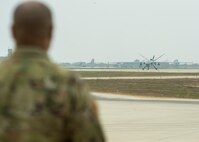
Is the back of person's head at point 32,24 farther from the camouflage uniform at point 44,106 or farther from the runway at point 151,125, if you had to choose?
the runway at point 151,125

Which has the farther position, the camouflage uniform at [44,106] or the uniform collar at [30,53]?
the uniform collar at [30,53]

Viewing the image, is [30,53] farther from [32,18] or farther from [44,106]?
[44,106]

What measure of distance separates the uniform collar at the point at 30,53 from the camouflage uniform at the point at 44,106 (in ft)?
0.18

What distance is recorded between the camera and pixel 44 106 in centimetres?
252

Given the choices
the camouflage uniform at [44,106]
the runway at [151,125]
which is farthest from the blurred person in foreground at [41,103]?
the runway at [151,125]

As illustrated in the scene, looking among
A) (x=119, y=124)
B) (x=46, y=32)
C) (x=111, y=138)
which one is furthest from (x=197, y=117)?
(x=46, y=32)

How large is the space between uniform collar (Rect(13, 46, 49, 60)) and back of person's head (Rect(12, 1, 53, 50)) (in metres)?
0.02

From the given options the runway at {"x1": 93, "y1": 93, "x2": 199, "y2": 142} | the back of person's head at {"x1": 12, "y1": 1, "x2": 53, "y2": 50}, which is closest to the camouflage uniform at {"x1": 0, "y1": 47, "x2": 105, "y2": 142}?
the back of person's head at {"x1": 12, "y1": 1, "x2": 53, "y2": 50}

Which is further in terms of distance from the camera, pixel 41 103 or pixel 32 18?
pixel 32 18

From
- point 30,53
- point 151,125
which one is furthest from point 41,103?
point 151,125

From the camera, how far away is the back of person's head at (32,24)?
2.65 metres

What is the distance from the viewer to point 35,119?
249cm

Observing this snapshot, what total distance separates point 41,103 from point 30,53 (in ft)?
0.95

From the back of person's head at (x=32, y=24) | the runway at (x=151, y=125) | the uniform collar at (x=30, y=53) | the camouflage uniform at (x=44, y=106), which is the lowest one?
the runway at (x=151, y=125)
